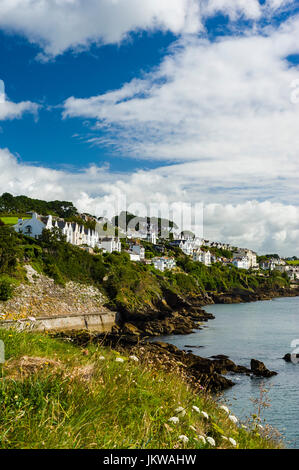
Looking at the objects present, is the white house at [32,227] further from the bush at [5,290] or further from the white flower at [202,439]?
the white flower at [202,439]

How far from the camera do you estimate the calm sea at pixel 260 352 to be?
17.3 metres

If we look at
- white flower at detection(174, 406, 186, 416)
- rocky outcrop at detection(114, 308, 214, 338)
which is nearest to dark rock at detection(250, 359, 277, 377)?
rocky outcrop at detection(114, 308, 214, 338)

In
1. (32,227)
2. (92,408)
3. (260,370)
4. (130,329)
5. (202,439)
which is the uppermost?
(32,227)

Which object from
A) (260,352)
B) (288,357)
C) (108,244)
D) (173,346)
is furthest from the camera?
(108,244)

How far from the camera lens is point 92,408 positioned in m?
4.32

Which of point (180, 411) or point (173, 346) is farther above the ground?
point (180, 411)

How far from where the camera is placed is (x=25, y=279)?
41625 mm

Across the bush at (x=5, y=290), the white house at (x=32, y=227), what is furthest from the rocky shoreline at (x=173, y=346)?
the white house at (x=32, y=227)

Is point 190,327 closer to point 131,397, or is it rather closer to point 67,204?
point 131,397

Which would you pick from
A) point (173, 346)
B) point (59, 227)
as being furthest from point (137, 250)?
point (173, 346)

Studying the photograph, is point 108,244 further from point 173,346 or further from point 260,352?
point 260,352

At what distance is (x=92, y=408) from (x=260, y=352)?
32011 millimetres

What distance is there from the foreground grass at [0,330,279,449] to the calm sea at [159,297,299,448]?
4.61ft
